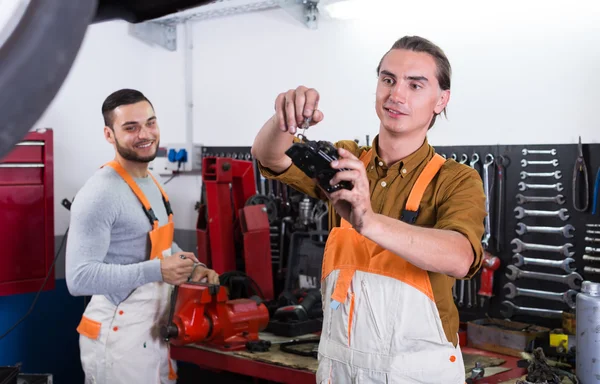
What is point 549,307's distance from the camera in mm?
2973

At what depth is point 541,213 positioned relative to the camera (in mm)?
2990

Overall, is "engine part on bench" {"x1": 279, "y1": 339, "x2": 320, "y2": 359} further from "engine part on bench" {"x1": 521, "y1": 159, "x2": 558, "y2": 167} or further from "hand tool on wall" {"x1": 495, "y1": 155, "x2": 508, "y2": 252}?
"engine part on bench" {"x1": 521, "y1": 159, "x2": 558, "y2": 167}

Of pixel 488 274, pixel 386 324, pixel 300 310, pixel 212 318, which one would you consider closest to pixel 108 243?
pixel 212 318

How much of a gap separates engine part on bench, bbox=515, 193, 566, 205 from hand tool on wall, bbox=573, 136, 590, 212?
6 cm

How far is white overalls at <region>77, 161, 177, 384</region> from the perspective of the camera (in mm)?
2641

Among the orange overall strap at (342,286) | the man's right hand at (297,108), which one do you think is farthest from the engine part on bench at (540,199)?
the man's right hand at (297,108)

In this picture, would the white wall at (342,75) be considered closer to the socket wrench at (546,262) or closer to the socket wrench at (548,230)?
the socket wrench at (548,230)

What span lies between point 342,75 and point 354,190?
2535 mm

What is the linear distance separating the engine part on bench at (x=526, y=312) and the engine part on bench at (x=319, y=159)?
1.98 metres

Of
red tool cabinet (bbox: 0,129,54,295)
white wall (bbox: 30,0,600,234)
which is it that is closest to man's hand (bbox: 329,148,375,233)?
white wall (bbox: 30,0,600,234)

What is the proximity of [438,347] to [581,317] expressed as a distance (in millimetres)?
931

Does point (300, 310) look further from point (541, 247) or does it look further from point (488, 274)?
point (541, 247)

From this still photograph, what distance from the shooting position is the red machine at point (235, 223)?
347 centimetres

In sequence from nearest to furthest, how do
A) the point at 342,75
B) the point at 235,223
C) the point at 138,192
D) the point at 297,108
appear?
the point at 297,108 < the point at 138,192 < the point at 235,223 < the point at 342,75
